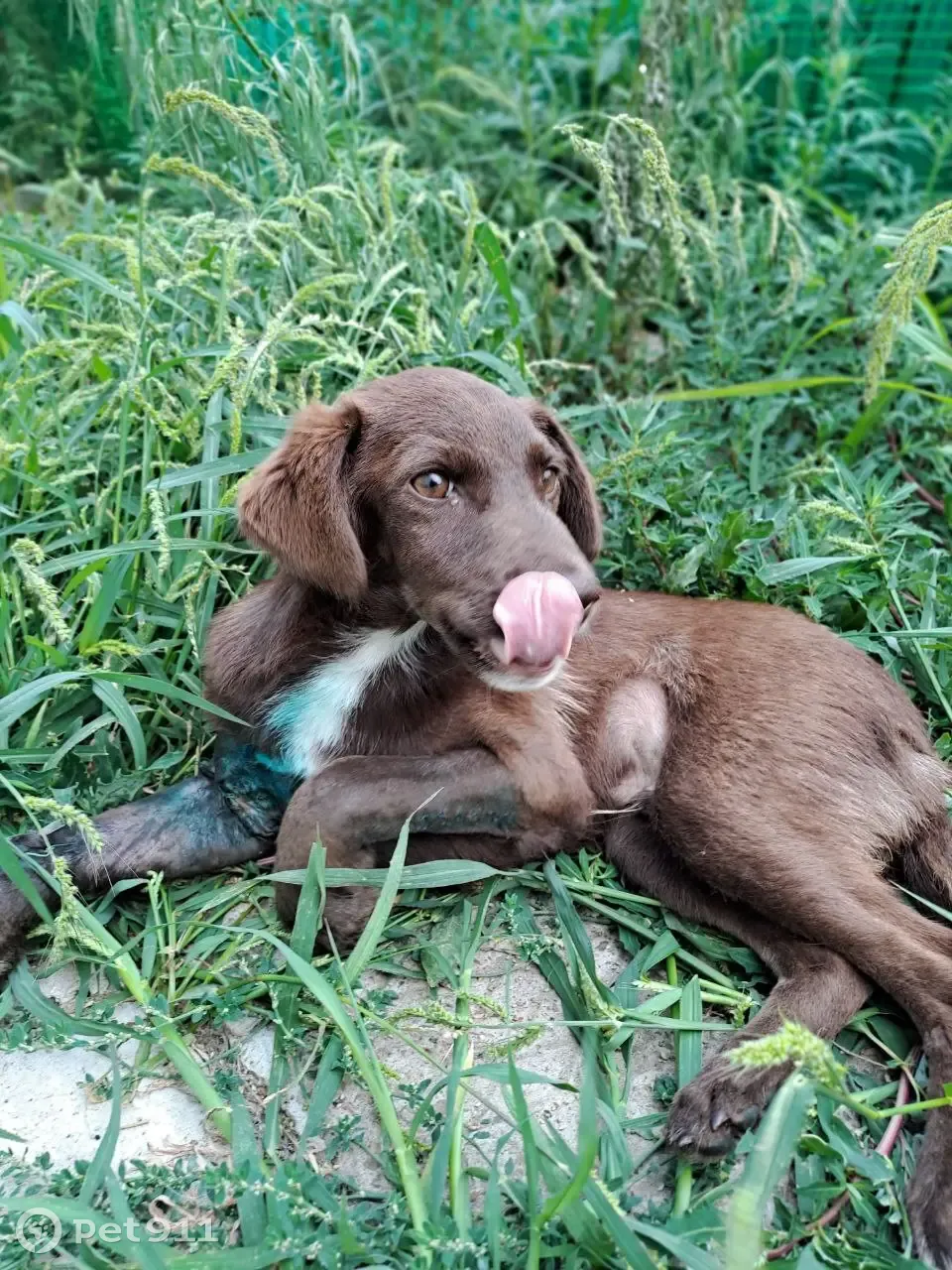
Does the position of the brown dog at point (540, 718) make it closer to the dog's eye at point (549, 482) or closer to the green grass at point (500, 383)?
the dog's eye at point (549, 482)

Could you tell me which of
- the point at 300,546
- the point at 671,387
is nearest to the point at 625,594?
the point at 300,546

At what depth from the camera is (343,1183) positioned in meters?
2.00

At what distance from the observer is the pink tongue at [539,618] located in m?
2.18

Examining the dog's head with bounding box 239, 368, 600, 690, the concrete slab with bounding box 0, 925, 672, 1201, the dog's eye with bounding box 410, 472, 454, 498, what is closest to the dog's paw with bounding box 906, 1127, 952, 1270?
the concrete slab with bounding box 0, 925, 672, 1201

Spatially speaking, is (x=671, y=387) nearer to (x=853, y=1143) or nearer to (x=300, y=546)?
(x=300, y=546)

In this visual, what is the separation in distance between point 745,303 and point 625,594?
6.15ft

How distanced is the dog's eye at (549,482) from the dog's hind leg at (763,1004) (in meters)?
0.88

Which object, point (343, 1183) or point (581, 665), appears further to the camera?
point (581, 665)

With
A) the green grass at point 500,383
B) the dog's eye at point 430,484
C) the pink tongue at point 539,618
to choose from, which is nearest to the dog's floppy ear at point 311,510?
the dog's eye at point 430,484

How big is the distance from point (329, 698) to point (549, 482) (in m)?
0.78

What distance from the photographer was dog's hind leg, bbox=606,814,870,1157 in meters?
2.10

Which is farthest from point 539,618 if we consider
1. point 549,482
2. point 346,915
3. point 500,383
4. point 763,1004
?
point 500,383

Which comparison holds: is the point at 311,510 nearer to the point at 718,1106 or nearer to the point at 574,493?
the point at 574,493

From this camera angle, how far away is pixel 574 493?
2873mm
